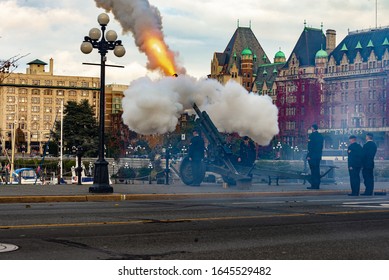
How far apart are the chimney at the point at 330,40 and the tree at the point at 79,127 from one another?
4873 cm

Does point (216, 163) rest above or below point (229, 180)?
above

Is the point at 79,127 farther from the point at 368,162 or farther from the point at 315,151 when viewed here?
the point at 368,162

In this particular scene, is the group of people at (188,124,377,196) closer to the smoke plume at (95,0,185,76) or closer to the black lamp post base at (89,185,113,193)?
the smoke plume at (95,0,185,76)

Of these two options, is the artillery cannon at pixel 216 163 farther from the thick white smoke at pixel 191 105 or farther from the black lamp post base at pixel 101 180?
the black lamp post base at pixel 101 180

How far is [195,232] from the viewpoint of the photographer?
12.3 metres

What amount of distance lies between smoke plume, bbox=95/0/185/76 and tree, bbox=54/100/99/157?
95.5 m

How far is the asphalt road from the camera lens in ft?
32.3

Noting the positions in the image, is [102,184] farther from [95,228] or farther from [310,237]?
[310,237]

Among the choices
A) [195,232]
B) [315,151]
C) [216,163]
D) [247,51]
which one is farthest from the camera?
[247,51]

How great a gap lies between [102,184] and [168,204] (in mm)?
4011

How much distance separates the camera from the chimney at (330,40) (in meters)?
146

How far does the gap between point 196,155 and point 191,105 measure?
2645 mm

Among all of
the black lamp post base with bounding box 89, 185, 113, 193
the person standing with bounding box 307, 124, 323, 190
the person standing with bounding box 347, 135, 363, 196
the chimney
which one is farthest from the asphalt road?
the chimney

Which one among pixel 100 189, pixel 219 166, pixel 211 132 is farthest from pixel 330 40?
pixel 100 189
